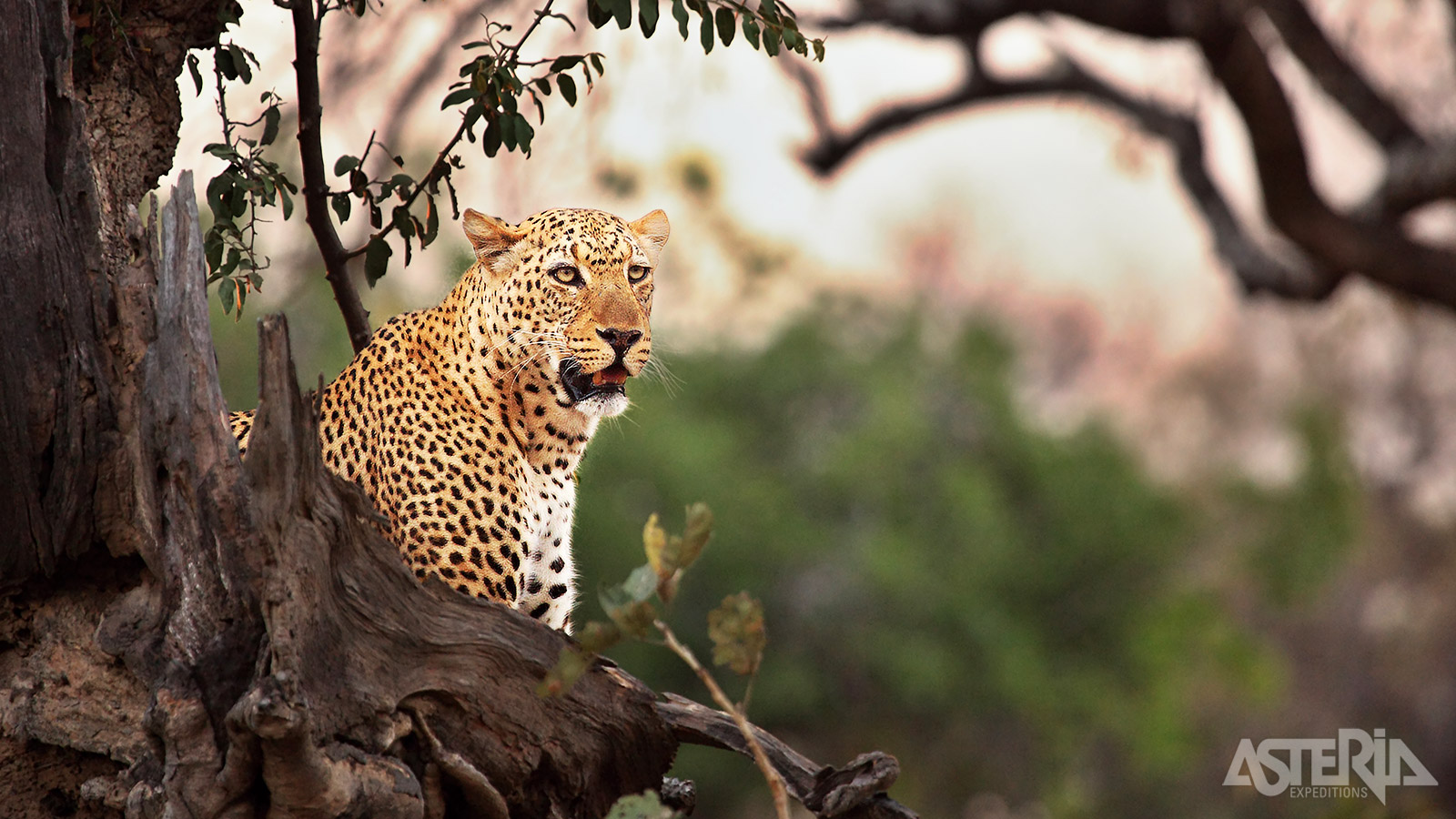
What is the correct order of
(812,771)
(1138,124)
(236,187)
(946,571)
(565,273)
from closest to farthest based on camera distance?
(812,771), (565,273), (236,187), (1138,124), (946,571)

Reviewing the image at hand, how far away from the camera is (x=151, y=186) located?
5.30 m

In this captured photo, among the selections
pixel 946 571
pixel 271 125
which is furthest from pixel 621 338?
pixel 946 571

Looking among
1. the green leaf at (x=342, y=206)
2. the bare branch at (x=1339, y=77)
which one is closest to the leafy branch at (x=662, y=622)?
the green leaf at (x=342, y=206)

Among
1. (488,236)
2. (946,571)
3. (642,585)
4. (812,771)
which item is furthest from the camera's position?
(946,571)

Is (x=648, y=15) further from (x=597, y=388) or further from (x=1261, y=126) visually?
(x=1261, y=126)

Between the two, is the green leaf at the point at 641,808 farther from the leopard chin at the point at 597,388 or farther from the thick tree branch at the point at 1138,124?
the thick tree branch at the point at 1138,124

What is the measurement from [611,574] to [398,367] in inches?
873

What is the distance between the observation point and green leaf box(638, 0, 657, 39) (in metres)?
4.75

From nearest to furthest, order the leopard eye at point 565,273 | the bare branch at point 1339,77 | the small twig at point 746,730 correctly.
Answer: the small twig at point 746,730, the leopard eye at point 565,273, the bare branch at point 1339,77

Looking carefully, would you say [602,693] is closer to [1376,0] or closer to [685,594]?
[1376,0]

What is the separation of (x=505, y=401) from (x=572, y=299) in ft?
1.31

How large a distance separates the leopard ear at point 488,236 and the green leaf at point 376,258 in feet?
1.68

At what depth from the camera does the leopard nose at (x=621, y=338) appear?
470cm

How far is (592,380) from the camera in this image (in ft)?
15.7
